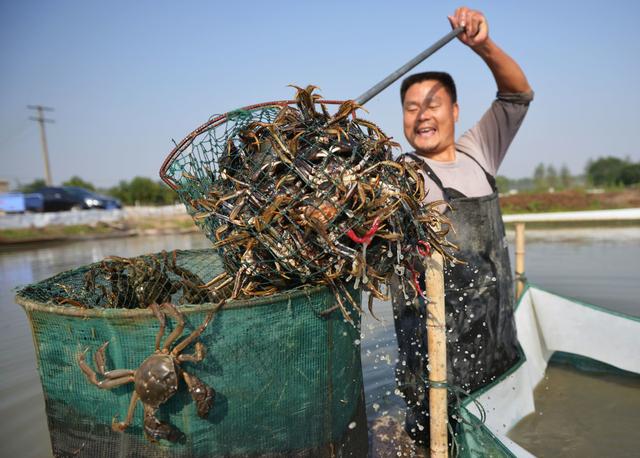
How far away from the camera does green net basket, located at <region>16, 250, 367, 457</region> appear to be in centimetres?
158

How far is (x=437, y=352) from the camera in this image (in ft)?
A: 6.03

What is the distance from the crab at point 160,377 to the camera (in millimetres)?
1469

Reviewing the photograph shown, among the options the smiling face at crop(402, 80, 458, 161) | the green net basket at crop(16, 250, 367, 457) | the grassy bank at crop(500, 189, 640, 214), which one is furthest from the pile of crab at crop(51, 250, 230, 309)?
the grassy bank at crop(500, 189, 640, 214)

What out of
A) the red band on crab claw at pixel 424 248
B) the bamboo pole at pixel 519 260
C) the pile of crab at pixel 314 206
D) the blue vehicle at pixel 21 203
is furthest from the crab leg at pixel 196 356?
the blue vehicle at pixel 21 203

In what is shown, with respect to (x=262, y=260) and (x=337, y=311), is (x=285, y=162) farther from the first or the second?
(x=337, y=311)

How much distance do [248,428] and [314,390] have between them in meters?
0.30

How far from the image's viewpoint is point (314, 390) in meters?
1.78

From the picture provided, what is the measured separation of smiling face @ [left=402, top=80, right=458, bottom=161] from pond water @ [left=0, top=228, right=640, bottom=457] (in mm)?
1249

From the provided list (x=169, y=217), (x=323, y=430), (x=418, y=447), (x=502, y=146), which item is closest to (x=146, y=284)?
(x=323, y=430)

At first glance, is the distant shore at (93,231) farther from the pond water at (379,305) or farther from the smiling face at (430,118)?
the smiling face at (430,118)

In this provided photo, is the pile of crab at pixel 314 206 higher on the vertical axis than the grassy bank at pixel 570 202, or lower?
higher

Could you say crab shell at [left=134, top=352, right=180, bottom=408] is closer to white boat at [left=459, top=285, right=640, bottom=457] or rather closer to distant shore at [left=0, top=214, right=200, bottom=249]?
white boat at [left=459, top=285, right=640, bottom=457]

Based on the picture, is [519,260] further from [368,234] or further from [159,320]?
[159,320]

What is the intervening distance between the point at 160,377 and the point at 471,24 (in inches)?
96.2
